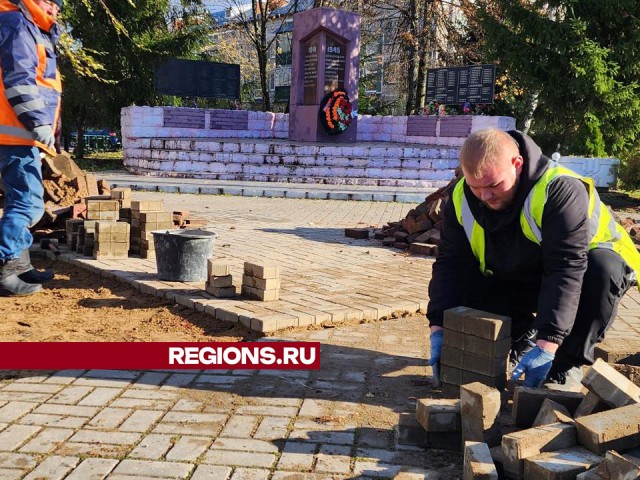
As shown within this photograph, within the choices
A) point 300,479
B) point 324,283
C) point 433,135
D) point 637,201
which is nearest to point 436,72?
point 433,135

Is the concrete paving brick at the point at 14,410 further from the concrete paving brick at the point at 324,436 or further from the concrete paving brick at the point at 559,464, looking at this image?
the concrete paving brick at the point at 559,464

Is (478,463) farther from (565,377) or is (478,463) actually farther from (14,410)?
(14,410)

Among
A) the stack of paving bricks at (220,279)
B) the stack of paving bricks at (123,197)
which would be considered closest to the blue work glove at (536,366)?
the stack of paving bricks at (220,279)

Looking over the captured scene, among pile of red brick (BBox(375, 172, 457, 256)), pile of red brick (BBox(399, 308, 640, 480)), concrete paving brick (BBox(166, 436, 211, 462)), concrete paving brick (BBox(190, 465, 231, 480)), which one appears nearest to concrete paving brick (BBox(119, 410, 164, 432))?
concrete paving brick (BBox(166, 436, 211, 462))

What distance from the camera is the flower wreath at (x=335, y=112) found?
20.1 metres

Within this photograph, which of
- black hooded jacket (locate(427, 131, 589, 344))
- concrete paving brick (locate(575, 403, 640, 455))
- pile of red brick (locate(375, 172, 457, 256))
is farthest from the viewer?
pile of red brick (locate(375, 172, 457, 256))

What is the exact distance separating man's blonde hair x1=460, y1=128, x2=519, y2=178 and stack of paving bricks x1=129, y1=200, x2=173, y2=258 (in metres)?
4.22

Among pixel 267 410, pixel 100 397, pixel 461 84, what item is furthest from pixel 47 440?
pixel 461 84

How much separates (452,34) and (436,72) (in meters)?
5.34

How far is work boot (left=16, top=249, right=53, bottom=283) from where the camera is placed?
18.1 feet

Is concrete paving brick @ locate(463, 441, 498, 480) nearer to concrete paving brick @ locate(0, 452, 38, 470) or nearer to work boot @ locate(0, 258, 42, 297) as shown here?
concrete paving brick @ locate(0, 452, 38, 470)

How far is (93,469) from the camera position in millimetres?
2605

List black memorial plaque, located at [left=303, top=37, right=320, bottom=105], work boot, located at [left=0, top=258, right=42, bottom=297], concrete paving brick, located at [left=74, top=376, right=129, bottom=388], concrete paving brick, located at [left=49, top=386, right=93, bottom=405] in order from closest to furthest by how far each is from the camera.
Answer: concrete paving brick, located at [left=49, top=386, right=93, bottom=405] → concrete paving brick, located at [left=74, top=376, right=129, bottom=388] → work boot, located at [left=0, top=258, right=42, bottom=297] → black memorial plaque, located at [left=303, top=37, right=320, bottom=105]

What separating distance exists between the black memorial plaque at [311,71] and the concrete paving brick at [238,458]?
18.3m
